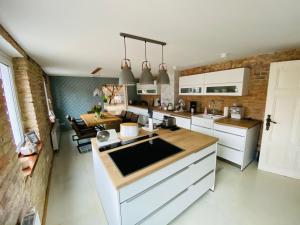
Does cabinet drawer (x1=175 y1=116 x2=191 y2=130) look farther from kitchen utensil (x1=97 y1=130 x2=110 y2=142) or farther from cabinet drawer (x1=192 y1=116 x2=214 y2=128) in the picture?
kitchen utensil (x1=97 y1=130 x2=110 y2=142)

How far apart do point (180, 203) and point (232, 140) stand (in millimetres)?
1653

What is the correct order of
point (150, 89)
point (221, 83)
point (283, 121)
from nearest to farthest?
point (283, 121)
point (221, 83)
point (150, 89)

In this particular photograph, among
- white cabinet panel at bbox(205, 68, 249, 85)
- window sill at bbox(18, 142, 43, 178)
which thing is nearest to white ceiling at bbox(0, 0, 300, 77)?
white cabinet panel at bbox(205, 68, 249, 85)

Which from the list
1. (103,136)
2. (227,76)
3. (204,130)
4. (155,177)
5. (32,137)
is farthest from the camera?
(204,130)

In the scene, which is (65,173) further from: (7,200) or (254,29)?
(254,29)

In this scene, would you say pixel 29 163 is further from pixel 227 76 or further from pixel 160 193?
pixel 227 76

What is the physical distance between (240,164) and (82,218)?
2705 millimetres

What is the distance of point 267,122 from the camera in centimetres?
239

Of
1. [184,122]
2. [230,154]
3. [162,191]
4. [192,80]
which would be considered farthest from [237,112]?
[162,191]

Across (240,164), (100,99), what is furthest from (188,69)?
(100,99)

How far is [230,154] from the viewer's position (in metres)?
2.66

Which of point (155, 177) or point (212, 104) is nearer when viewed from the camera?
point (155, 177)

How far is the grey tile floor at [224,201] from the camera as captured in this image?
1.63 metres

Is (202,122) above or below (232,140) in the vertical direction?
above
